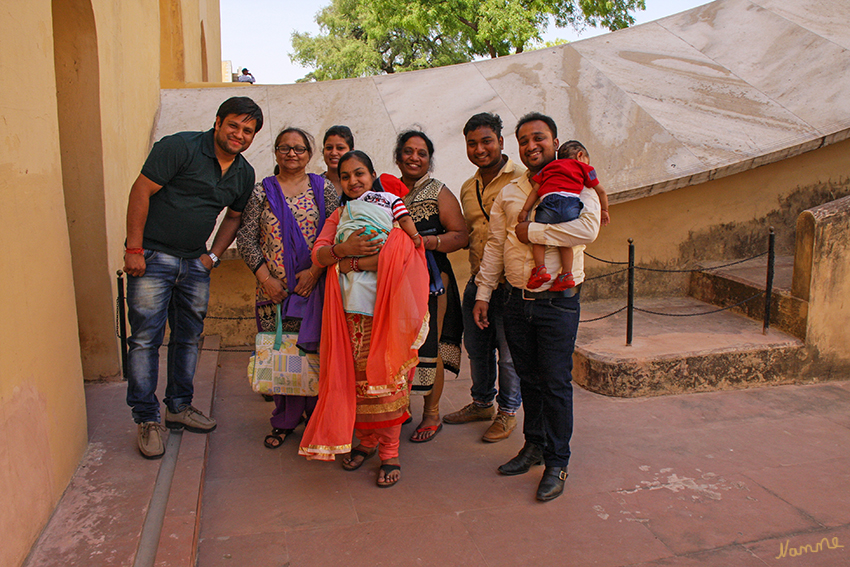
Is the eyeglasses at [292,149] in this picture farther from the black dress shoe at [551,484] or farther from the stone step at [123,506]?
the black dress shoe at [551,484]

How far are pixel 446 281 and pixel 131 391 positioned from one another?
169 cm

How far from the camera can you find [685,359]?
4.40 meters

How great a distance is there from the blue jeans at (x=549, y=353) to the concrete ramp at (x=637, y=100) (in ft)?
8.38

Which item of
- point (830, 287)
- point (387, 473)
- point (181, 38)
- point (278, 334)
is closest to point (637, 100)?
point (830, 287)

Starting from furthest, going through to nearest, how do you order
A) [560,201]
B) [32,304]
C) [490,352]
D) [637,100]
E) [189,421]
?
[637,100] → [490,352] → [189,421] → [560,201] → [32,304]

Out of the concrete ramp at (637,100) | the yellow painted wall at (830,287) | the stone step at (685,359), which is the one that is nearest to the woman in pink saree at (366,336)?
the stone step at (685,359)

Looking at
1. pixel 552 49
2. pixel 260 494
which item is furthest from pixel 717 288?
pixel 260 494

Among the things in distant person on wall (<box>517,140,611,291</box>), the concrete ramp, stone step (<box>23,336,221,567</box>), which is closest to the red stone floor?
stone step (<box>23,336,221,567</box>)

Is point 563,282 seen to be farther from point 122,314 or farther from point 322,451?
point 122,314

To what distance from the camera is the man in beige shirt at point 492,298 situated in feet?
11.1

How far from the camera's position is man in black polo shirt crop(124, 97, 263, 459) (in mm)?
3021

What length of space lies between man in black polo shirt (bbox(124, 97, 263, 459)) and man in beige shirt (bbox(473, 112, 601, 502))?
133 centimetres

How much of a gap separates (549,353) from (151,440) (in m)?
1.94

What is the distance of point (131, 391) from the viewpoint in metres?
3.16
